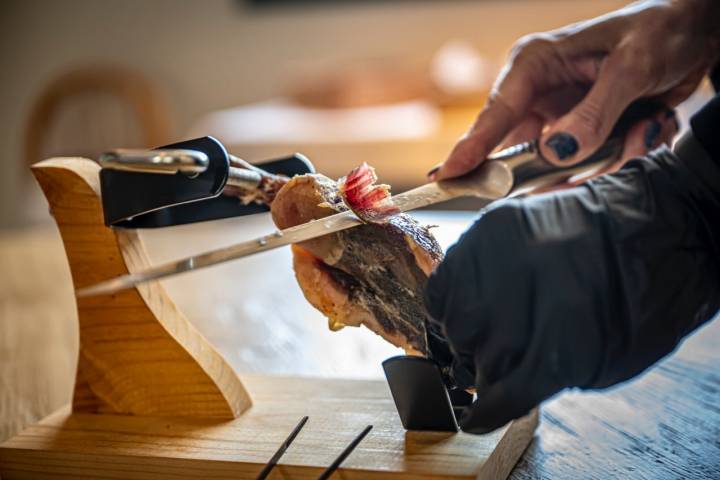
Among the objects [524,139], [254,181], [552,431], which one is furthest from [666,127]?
[254,181]

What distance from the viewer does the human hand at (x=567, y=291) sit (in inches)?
19.9

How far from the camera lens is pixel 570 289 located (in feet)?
1.65

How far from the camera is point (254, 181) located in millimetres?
711

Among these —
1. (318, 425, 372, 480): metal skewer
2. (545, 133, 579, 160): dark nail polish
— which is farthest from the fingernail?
(318, 425, 372, 480): metal skewer

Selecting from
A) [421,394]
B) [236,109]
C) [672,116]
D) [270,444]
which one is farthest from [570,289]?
[236,109]

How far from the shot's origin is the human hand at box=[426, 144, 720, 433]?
1.66ft

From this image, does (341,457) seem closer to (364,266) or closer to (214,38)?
(364,266)

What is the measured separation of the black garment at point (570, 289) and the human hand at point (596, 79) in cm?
28

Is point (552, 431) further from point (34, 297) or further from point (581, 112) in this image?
point (34, 297)

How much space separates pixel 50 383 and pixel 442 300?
616mm

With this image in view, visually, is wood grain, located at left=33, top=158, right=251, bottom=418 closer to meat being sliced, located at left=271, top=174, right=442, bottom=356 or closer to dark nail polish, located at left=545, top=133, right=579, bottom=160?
meat being sliced, located at left=271, top=174, right=442, bottom=356

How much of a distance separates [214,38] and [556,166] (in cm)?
382

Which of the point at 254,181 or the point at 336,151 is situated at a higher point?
the point at 254,181

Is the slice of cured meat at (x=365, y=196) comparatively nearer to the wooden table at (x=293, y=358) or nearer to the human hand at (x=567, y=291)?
the human hand at (x=567, y=291)
